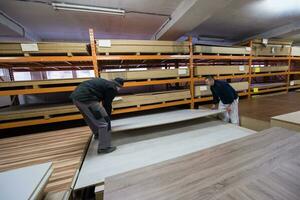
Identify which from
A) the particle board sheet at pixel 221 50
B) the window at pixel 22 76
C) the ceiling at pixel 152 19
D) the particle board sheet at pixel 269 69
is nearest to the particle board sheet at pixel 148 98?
the particle board sheet at pixel 221 50

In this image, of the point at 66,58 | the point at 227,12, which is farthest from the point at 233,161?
the point at 227,12

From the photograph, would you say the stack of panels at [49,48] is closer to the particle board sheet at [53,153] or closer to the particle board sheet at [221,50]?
the particle board sheet at [53,153]

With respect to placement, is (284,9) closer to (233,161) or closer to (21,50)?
(233,161)

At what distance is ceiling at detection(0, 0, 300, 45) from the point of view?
10.2 ft

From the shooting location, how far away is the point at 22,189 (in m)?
1.11

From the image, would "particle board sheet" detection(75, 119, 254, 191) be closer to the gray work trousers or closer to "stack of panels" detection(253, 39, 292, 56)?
the gray work trousers

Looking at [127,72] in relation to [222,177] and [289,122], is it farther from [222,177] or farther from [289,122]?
[289,122]

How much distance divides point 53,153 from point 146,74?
91.4 inches

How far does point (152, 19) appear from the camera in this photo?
13.6 feet

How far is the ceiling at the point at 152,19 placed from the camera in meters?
3.09

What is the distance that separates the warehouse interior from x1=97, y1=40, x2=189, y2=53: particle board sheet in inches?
0.8

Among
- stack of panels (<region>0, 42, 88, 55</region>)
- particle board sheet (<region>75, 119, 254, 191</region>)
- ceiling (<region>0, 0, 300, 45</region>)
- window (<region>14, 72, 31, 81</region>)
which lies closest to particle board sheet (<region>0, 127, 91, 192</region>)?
particle board sheet (<region>75, 119, 254, 191</region>)

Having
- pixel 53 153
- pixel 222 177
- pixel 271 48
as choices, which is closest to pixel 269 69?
pixel 271 48

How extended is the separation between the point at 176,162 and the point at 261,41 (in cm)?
544
